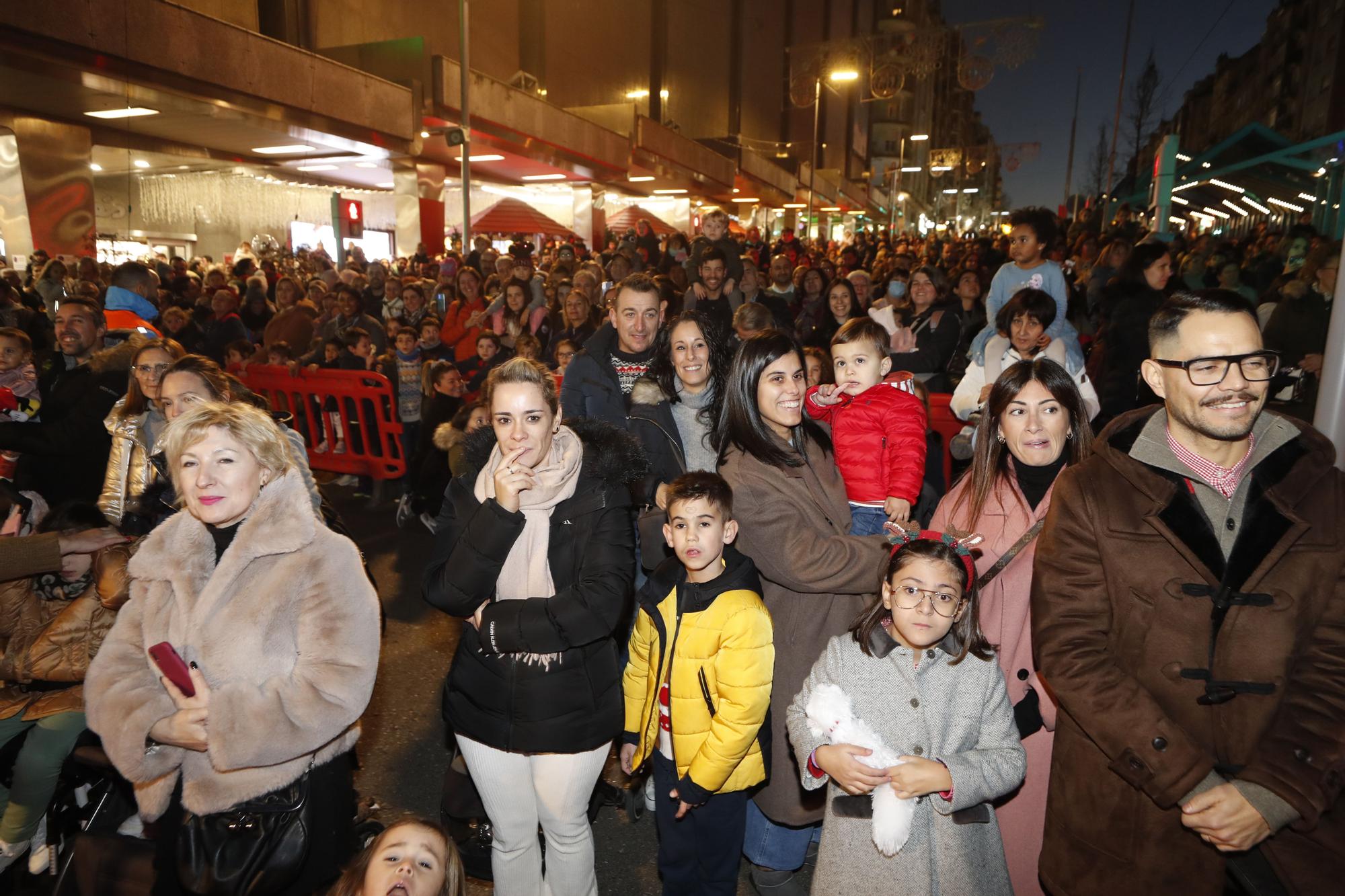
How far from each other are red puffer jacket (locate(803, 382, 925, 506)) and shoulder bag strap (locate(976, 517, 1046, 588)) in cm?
69

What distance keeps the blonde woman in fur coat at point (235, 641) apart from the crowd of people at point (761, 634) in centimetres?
1

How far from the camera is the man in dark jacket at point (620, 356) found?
4.41m

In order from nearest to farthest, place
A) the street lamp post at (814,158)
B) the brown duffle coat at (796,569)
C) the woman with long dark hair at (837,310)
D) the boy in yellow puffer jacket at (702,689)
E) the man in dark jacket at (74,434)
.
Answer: the boy in yellow puffer jacket at (702,689)
the brown duffle coat at (796,569)
the man in dark jacket at (74,434)
the woman with long dark hair at (837,310)
the street lamp post at (814,158)

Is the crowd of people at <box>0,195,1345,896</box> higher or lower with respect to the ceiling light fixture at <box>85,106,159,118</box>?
lower

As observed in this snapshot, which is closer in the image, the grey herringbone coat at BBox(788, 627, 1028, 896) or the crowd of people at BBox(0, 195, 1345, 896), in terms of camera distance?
the crowd of people at BBox(0, 195, 1345, 896)

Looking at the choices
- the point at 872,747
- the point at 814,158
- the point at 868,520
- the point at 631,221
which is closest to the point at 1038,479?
the point at 868,520

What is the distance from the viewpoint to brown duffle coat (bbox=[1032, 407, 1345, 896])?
2.06 metres

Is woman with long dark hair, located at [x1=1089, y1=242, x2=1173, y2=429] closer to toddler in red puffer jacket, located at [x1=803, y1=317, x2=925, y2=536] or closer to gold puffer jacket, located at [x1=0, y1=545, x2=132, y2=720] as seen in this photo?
toddler in red puffer jacket, located at [x1=803, y1=317, x2=925, y2=536]

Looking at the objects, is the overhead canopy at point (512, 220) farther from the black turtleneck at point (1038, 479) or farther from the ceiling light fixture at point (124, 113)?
the black turtleneck at point (1038, 479)

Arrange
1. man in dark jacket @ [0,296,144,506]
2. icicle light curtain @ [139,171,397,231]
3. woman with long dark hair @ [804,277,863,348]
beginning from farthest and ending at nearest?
icicle light curtain @ [139,171,397,231] → woman with long dark hair @ [804,277,863,348] → man in dark jacket @ [0,296,144,506]

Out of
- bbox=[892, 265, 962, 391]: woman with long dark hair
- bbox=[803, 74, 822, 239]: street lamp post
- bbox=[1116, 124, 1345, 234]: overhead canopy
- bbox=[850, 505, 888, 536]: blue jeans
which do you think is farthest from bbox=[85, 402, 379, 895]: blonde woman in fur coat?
bbox=[803, 74, 822, 239]: street lamp post

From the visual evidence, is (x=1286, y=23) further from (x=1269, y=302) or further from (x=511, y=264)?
(x=511, y=264)

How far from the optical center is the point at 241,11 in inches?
648

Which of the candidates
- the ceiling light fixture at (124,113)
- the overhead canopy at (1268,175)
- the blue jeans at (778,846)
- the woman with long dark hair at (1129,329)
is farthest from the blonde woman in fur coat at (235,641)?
the overhead canopy at (1268,175)
